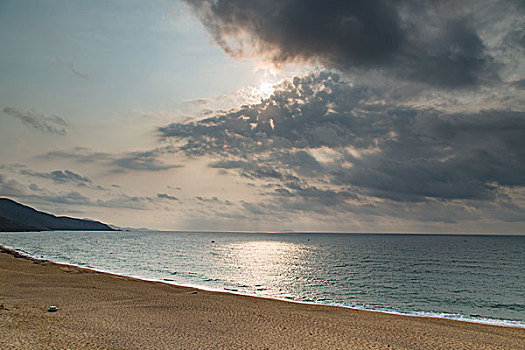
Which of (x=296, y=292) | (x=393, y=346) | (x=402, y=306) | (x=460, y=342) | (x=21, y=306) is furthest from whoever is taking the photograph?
(x=296, y=292)

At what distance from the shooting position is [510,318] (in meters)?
27.5

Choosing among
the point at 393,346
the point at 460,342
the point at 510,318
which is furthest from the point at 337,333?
the point at 510,318

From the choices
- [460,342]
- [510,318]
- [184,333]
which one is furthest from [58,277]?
Answer: [510,318]

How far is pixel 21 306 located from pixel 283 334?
57.1ft

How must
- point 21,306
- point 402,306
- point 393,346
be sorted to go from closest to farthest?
1. point 393,346
2. point 21,306
3. point 402,306

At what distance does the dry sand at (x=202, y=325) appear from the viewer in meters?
16.3

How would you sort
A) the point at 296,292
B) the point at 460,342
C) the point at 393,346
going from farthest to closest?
the point at 296,292 < the point at 460,342 < the point at 393,346

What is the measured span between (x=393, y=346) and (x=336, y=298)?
1819 centimetres

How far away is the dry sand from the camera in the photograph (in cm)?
1634

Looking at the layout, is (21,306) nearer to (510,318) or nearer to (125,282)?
(125,282)

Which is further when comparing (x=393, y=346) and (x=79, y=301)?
(x=79, y=301)

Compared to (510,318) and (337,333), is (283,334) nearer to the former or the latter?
(337,333)

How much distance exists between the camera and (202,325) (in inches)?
785

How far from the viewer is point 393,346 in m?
17.2
